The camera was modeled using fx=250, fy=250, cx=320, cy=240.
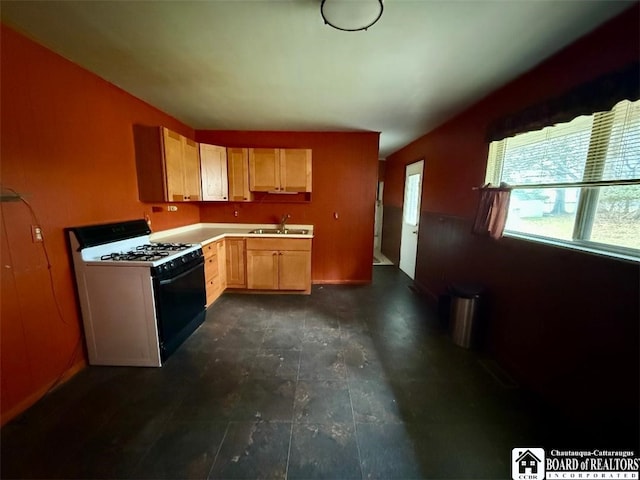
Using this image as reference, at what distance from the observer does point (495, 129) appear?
237 centimetres

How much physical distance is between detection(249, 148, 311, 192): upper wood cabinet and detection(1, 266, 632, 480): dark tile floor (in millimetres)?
2224

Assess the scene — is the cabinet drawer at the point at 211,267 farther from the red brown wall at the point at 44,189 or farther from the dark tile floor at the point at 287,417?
the red brown wall at the point at 44,189

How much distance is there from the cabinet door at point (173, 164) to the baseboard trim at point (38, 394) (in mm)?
1710

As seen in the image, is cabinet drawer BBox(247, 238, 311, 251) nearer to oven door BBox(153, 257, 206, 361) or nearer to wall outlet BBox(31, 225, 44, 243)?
oven door BBox(153, 257, 206, 361)

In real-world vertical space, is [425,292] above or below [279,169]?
below

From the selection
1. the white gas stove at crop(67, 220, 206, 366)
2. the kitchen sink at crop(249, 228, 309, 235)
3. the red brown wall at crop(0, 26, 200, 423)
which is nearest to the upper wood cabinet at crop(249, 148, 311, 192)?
the kitchen sink at crop(249, 228, 309, 235)

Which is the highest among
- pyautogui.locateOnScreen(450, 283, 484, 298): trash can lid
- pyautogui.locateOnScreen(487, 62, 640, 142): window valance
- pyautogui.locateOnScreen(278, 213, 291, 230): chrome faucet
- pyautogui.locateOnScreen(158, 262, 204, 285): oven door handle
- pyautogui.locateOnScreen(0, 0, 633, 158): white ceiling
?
pyautogui.locateOnScreen(0, 0, 633, 158): white ceiling

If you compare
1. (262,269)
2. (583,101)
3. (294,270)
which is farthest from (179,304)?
(583,101)

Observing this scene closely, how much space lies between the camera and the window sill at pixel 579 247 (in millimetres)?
1383

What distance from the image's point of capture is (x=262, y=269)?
3.75 meters

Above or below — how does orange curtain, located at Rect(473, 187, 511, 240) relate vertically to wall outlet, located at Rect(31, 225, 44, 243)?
above

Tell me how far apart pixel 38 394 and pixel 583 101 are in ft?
13.6

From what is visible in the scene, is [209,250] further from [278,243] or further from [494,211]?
[494,211]

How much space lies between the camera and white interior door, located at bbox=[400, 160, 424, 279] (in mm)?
4473
